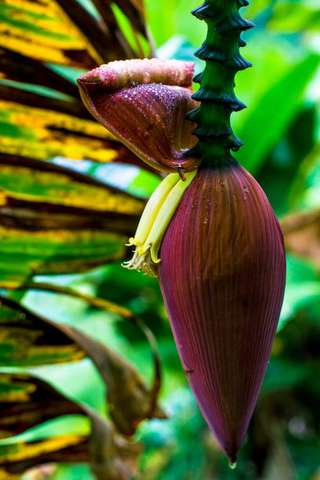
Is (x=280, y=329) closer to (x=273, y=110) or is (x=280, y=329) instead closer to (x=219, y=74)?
(x=273, y=110)

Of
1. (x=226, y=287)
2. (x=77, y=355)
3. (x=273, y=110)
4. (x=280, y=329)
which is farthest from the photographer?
(x=273, y=110)

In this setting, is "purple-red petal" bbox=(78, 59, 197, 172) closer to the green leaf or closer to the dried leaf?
the dried leaf

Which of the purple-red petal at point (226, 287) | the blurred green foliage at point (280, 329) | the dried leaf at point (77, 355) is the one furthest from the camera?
the blurred green foliage at point (280, 329)

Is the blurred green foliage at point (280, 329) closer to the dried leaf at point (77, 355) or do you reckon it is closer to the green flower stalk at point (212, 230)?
the dried leaf at point (77, 355)

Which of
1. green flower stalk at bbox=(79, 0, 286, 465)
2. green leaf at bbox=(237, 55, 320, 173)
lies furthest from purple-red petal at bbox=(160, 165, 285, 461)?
green leaf at bbox=(237, 55, 320, 173)

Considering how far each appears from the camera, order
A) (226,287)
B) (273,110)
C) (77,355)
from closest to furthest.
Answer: (226,287)
(77,355)
(273,110)

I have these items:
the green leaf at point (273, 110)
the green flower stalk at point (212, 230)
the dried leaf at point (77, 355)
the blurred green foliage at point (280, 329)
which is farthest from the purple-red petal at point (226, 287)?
the green leaf at point (273, 110)

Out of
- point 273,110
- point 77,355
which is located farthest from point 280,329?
point 77,355

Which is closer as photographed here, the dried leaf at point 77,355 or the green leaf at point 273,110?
the dried leaf at point 77,355
